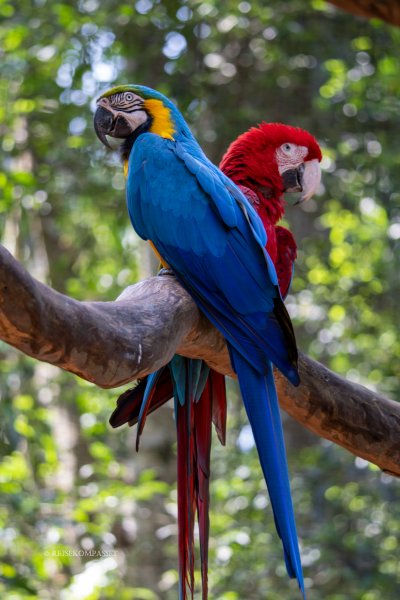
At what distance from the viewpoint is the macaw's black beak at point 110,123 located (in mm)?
1744

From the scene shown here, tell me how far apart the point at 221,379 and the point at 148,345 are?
0.59 metres

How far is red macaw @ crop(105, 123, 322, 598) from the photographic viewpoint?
1.51 meters

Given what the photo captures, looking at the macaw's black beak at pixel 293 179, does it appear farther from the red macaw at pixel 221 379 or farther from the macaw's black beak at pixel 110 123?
the macaw's black beak at pixel 110 123

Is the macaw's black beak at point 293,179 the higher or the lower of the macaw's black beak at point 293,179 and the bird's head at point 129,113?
the lower

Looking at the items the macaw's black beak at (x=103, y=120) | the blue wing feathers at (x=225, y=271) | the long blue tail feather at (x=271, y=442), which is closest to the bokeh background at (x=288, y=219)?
the macaw's black beak at (x=103, y=120)

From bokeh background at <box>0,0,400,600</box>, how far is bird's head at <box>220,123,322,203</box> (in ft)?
3.90

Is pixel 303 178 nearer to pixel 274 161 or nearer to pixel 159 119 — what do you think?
pixel 274 161

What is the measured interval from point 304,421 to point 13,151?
89.9 inches

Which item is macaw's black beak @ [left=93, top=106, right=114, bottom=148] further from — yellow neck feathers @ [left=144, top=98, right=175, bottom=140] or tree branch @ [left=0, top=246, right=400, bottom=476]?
tree branch @ [left=0, top=246, right=400, bottom=476]

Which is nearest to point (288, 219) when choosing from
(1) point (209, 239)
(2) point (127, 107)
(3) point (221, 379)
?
(2) point (127, 107)

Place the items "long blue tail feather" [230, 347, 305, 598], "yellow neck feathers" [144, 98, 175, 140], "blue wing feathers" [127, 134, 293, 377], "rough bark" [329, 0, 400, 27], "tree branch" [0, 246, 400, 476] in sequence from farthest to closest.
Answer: "rough bark" [329, 0, 400, 27] → "yellow neck feathers" [144, 98, 175, 140] → "blue wing feathers" [127, 134, 293, 377] → "long blue tail feather" [230, 347, 305, 598] → "tree branch" [0, 246, 400, 476]

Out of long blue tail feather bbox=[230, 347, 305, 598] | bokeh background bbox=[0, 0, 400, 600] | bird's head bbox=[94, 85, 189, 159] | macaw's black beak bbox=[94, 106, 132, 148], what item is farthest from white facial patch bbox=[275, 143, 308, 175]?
bokeh background bbox=[0, 0, 400, 600]

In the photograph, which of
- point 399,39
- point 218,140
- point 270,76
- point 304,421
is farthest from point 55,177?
point 304,421

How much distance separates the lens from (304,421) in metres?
1.63
